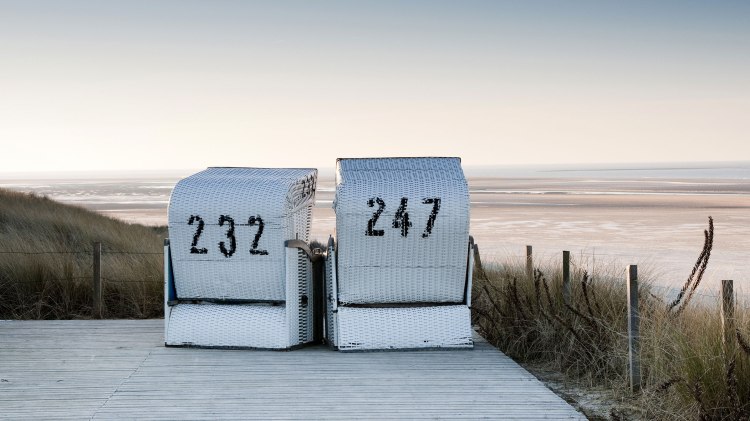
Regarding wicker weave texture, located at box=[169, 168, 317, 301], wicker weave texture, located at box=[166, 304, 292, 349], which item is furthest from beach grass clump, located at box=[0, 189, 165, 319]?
wicker weave texture, located at box=[169, 168, 317, 301]

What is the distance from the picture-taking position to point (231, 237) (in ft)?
27.9

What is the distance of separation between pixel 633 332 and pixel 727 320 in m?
0.90

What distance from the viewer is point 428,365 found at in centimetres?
800

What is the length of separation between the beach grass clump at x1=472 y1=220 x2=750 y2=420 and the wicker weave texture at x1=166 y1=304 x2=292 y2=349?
2119 mm

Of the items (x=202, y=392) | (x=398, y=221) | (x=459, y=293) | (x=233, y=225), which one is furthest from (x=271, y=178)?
(x=202, y=392)

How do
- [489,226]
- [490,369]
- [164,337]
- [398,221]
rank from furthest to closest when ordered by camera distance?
[489,226] → [164,337] → [398,221] → [490,369]

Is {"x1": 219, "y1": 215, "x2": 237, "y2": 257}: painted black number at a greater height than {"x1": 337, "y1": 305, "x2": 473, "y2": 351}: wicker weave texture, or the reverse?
{"x1": 219, "y1": 215, "x2": 237, "y2": 257}: painted black number

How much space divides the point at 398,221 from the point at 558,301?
2233 millimetres

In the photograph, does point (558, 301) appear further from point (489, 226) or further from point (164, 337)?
point (489, 226)

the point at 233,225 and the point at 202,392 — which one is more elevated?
the point at 233,225

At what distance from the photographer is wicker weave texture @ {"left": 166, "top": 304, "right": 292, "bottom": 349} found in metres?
8.59

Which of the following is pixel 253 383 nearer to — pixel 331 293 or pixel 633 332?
pixel 331 293

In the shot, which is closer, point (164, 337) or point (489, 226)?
point (164, 337)

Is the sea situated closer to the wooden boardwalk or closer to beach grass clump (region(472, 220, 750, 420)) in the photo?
beach grass clump (region(472, 220, 750, 420))
